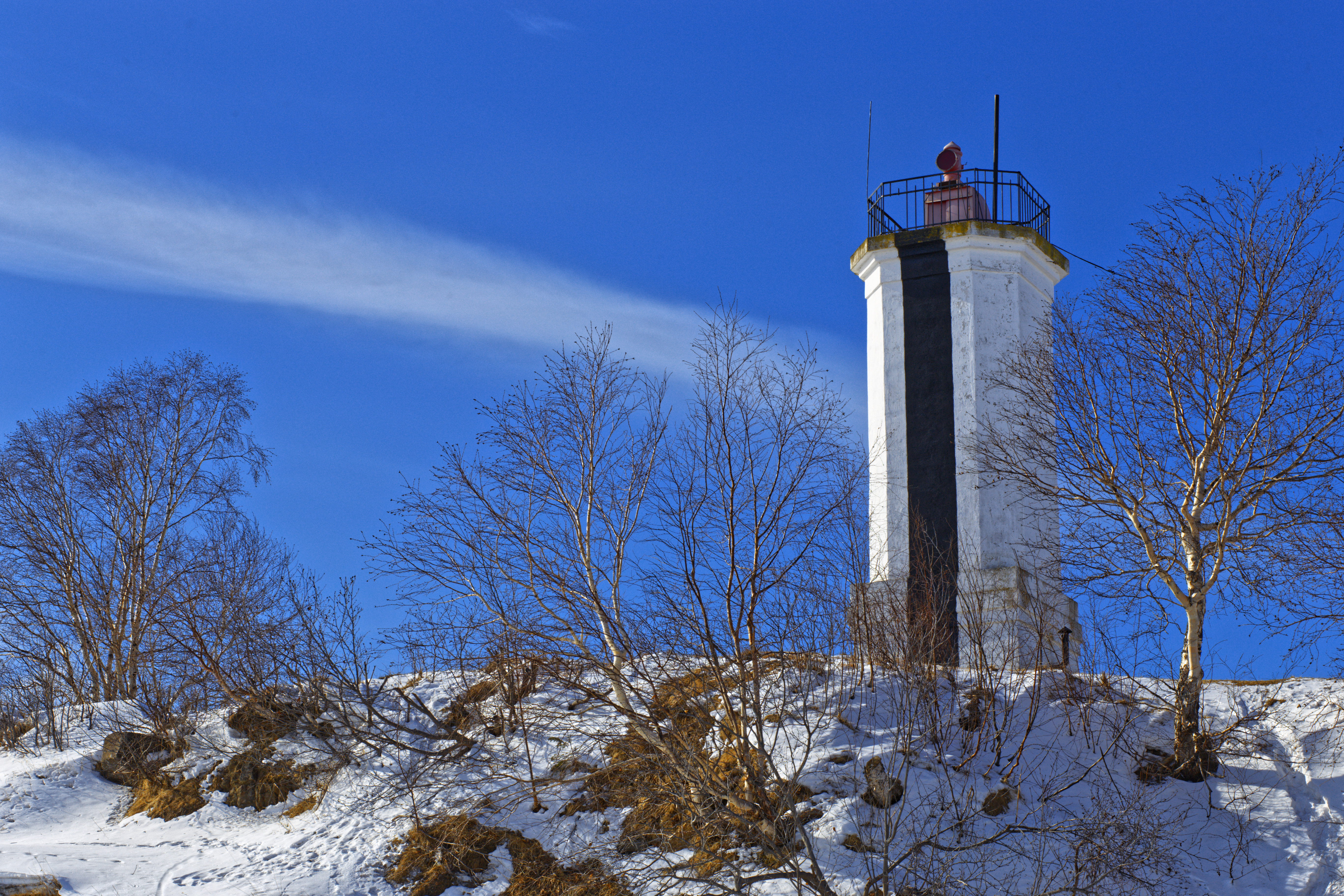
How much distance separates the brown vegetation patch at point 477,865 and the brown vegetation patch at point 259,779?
125 inches

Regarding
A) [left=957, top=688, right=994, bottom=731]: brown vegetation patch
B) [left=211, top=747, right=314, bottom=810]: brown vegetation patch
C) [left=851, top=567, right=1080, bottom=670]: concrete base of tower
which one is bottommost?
[left=211, top=747, right=314, bottom=810]: brown vegetation patch

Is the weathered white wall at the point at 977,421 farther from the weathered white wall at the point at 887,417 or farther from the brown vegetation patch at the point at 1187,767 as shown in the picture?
the brown vegetation patch at the point at 1187,767

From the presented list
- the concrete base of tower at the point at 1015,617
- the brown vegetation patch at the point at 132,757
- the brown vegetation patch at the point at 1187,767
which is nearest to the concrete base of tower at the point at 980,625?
the concrete base of tower at the point at 1015,617

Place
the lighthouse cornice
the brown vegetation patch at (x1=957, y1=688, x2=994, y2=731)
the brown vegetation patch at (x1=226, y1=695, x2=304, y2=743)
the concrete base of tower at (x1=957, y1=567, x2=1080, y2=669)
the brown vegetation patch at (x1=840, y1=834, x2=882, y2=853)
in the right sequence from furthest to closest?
the lighthouse cornice, the brown vegetation patch at (x1=226, y1=695, x2=304, y2=743), the concrete base of tower at (x1=957, y1=567, x2=1080, y2=669), the brown vegetation patch at (x1=957, y1=688, x2=994, y2=731), the brown vegetation patch at (x1=840, y1=834, x2=882, y2=853)

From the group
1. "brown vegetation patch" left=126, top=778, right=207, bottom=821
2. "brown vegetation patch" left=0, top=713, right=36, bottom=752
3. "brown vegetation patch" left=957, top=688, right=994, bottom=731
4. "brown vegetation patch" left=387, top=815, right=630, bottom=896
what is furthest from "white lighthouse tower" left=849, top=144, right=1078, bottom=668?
"brown vegetation patch" left=0, top=713, right=36, bottom=752

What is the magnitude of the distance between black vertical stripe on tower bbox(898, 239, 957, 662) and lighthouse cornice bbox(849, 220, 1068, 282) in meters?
0.14

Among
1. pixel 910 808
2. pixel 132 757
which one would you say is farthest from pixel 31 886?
pixel 910 808

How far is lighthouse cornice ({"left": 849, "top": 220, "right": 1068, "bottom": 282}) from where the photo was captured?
1992cm

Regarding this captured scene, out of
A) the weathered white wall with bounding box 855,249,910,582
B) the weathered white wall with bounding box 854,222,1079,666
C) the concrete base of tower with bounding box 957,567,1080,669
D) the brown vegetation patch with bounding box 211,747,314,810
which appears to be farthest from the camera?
the weathered white wall with bounding box 855,249,910,582

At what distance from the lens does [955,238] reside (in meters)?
20.0

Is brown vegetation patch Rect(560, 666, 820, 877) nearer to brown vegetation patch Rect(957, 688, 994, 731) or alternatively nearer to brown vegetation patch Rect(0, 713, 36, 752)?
brown vegetation patch Rect(957, 688, 994, 731)

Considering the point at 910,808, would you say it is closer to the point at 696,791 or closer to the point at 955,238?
the point at 696,791

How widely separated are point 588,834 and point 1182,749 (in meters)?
6.94

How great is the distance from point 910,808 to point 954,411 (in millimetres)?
8669
